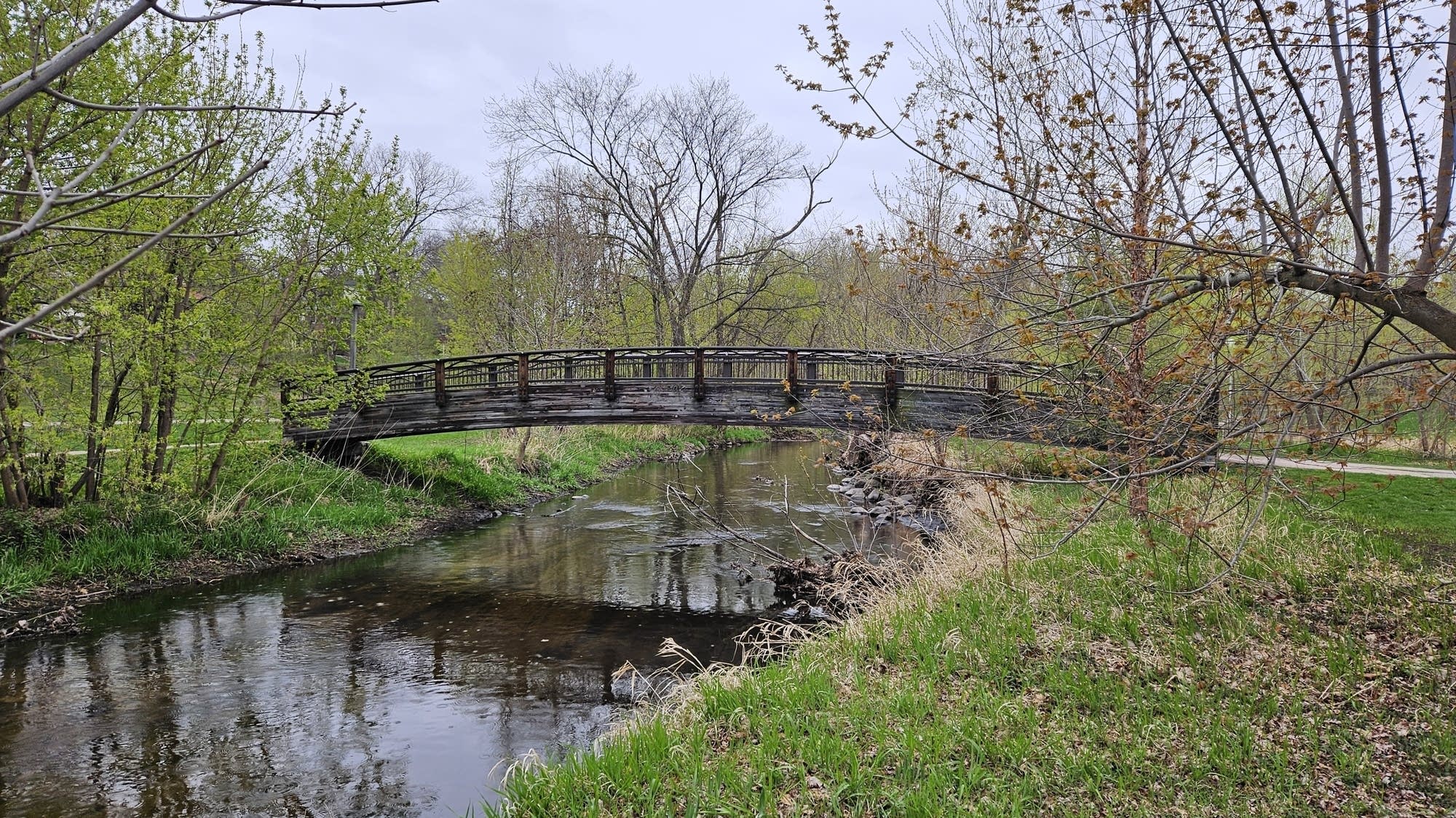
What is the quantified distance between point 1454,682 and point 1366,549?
2579mm

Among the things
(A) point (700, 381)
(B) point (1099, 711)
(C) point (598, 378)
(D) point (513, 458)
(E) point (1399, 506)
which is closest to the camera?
(B) point (1099, 711)

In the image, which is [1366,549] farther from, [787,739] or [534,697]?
[534,697]

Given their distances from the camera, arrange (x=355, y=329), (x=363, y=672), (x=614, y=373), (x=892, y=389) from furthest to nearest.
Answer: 1. (x=614, y=373)
2. (x=892, y=389)
3. (x=355, y=329)
4. (x=363, y=672)

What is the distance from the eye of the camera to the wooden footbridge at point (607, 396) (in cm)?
1421

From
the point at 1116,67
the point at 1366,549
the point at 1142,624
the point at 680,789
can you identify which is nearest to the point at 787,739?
the point at 680,789

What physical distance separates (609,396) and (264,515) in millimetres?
6183

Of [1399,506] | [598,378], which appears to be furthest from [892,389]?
[1399,506]

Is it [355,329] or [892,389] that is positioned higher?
[355,329]

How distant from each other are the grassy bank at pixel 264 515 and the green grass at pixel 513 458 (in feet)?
0.12

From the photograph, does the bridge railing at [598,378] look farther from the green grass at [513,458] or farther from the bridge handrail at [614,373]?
the green grass at [513,458]

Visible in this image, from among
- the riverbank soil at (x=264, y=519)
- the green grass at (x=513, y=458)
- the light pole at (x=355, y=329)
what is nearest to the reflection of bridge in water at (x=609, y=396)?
the light pole at (x=355, y=329)

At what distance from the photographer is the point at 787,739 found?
4.98 metres

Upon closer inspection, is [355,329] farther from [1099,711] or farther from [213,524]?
[1099,711]

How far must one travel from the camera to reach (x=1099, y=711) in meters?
5.12
